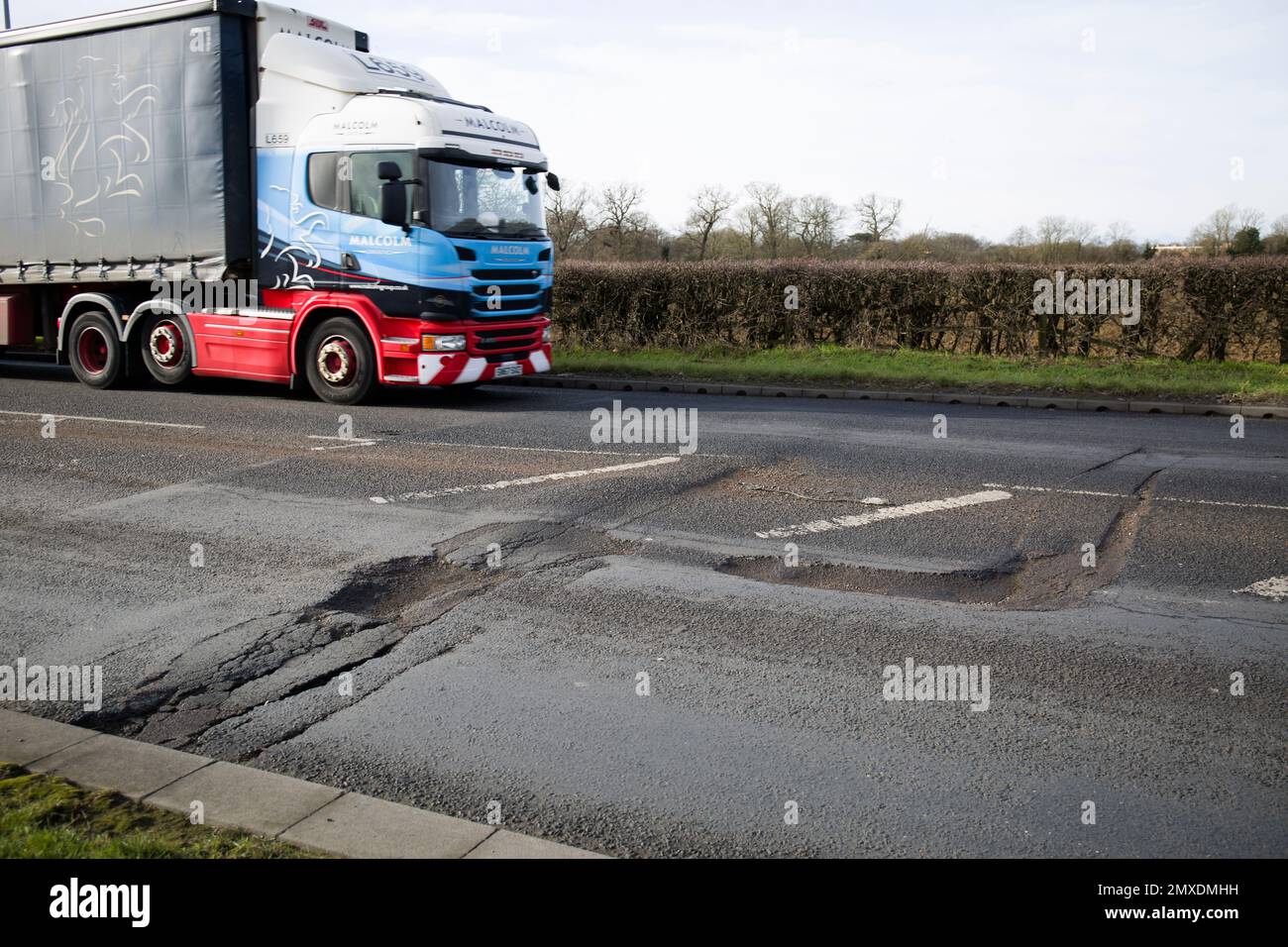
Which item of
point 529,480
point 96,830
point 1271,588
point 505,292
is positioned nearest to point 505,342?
point 505,292

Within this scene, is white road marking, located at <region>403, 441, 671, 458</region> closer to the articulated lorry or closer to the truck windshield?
the articulated lorry

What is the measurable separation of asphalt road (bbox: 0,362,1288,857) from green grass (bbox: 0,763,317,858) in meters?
0.63

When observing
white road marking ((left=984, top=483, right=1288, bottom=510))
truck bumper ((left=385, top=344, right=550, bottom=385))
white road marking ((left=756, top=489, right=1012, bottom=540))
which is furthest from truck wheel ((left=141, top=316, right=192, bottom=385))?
white road marking ((left=984, top=483, right=1288, bottom=510))

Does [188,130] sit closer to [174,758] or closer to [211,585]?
[211,585]

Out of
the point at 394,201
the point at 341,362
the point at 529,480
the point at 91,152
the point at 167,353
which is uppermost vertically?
the point at 91,152

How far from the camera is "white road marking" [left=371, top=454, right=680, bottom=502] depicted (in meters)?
8.74

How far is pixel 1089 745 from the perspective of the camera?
14.7 feet

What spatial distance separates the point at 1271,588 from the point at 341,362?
10.8m

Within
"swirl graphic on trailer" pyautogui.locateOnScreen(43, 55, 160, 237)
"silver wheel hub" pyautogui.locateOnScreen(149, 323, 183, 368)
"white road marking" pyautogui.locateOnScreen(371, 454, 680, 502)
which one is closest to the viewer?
"white road marking" pyautogui.locateOnScreen(371, 454, 680, 502)

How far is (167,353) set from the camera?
15.3 m

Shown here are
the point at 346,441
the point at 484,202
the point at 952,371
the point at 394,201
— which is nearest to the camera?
the point at 346,441

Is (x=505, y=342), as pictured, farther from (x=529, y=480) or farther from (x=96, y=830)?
(x=96, y=830)
